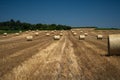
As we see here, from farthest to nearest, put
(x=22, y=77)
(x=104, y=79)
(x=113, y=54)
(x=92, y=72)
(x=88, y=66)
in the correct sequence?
(x=113, y=54), (x=88, y=66), (x=92, y=72), (x=22, y=77), (x=104, y=79)

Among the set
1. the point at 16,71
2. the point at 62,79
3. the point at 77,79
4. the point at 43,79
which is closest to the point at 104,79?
the point at 77,79

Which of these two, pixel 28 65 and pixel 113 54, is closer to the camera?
pixel 28 65

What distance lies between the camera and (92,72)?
10.2m

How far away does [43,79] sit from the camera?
30.4 ft

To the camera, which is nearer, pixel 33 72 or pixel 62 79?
pixel 62 79

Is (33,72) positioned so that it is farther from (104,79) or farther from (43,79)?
(104,79)

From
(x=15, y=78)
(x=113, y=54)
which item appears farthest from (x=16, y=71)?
(x=113, y=54)

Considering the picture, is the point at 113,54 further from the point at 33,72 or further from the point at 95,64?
the point at 33,72

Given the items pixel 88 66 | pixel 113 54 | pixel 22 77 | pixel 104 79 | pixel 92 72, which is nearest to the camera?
pixel 104 79

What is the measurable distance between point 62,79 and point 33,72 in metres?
1.82

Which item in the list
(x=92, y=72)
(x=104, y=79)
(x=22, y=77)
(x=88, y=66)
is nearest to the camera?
(x=104, y=79)

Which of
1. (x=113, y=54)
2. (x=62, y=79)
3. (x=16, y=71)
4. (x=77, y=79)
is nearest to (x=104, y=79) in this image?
(x=77, y=79)

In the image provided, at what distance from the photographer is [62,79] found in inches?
359

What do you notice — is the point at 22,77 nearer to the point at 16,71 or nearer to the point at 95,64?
the point at 16,71
